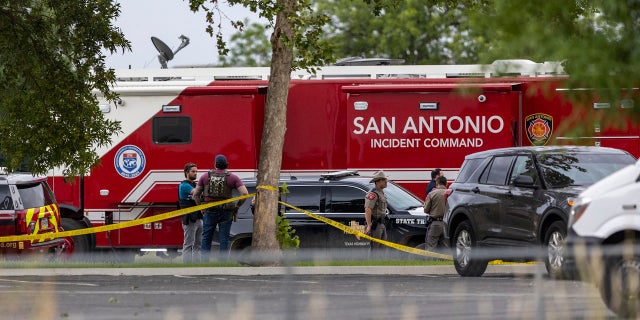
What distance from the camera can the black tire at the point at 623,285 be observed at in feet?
30.6

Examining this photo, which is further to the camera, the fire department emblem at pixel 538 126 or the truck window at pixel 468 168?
the fire department emblem at pixel 538 126

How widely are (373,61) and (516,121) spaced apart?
128 inches

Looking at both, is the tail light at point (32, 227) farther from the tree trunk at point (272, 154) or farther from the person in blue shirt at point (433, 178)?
the person in blue shirt at point (433, 178)

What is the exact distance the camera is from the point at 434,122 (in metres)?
25.6

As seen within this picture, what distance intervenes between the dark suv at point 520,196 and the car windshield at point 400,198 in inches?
124

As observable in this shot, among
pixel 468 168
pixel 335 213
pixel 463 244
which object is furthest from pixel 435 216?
pixel 463 244

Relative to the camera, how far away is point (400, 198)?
23.1 meters

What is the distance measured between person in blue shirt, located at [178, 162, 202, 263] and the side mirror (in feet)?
22.5

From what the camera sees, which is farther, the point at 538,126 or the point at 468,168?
the point at 538,126

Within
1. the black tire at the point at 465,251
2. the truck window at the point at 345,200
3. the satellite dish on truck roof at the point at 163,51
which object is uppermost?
the satellite dish on truck roof at the point at 163,51

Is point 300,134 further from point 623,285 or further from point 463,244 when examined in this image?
point 623,285

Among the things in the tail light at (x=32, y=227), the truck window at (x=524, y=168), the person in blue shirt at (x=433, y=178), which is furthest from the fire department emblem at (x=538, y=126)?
the tail light at (x=32, y=227)

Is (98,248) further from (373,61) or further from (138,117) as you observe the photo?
(373,61)

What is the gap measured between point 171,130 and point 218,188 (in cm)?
396
